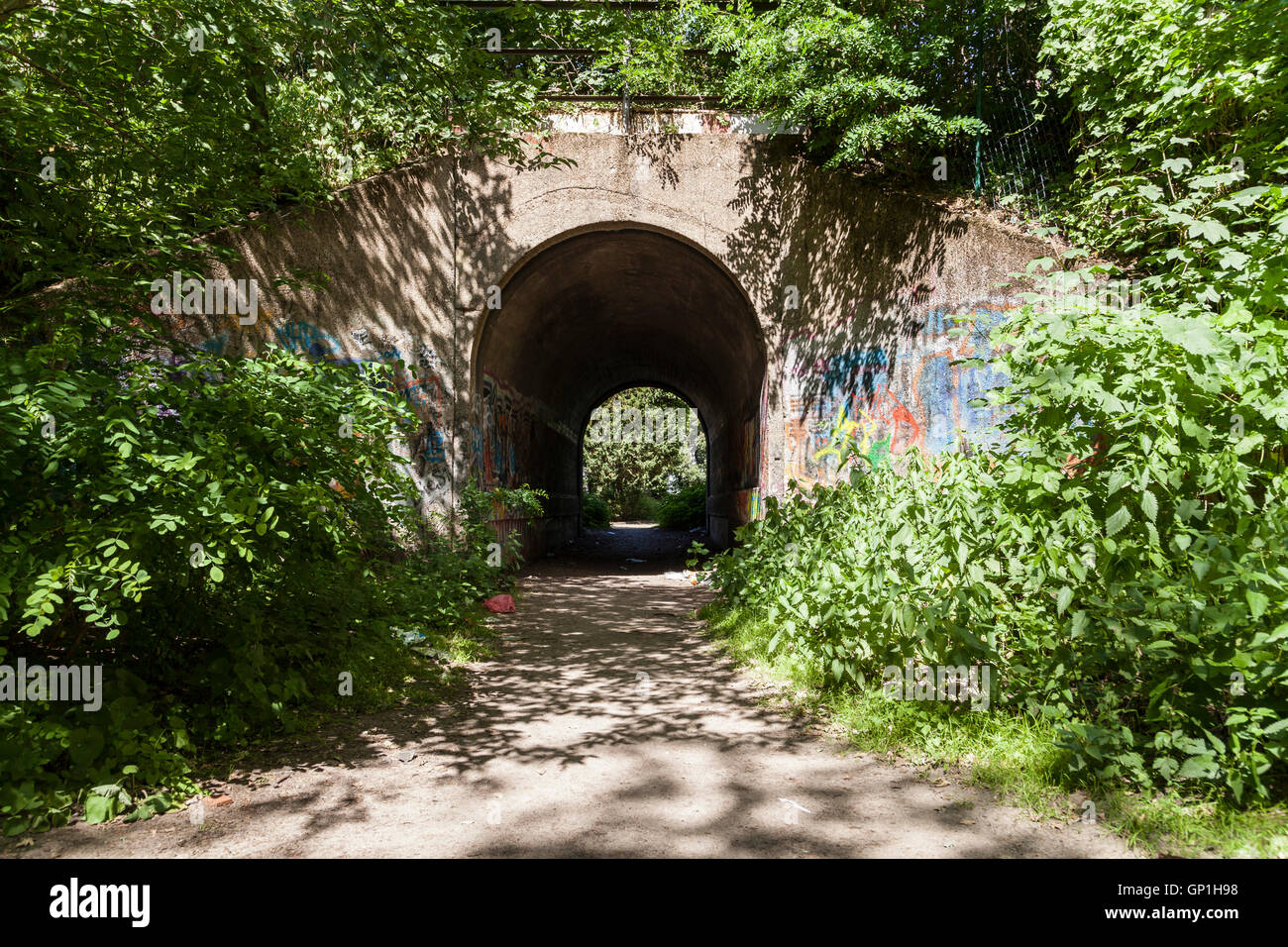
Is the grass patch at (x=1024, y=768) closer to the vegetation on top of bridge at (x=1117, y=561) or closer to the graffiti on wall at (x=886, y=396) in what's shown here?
the vegetation on top of bridge at (x=1117, y=561)

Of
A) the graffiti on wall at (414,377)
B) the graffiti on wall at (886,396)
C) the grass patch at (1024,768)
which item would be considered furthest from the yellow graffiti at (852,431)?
the graffiti on wall at (414,377)

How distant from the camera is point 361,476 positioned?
469 centimetres

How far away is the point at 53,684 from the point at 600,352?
13.9 m

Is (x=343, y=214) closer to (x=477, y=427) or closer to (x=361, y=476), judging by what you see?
(x=477, y=427)

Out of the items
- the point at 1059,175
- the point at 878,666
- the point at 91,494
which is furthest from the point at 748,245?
the point at 91,494

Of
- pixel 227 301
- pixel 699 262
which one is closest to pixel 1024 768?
pixel 699 262

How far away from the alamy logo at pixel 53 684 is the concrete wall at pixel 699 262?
5851mm

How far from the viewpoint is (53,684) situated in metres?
3.48

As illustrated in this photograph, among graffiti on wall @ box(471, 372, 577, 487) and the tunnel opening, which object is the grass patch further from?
the tunnel opening

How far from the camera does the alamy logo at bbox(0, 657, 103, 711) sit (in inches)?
130

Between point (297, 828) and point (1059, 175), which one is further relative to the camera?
point (1059, 175)

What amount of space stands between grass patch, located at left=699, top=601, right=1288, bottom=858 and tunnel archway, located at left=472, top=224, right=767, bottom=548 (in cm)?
605

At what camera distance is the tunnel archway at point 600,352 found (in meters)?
10.3

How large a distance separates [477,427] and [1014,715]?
7694mm
